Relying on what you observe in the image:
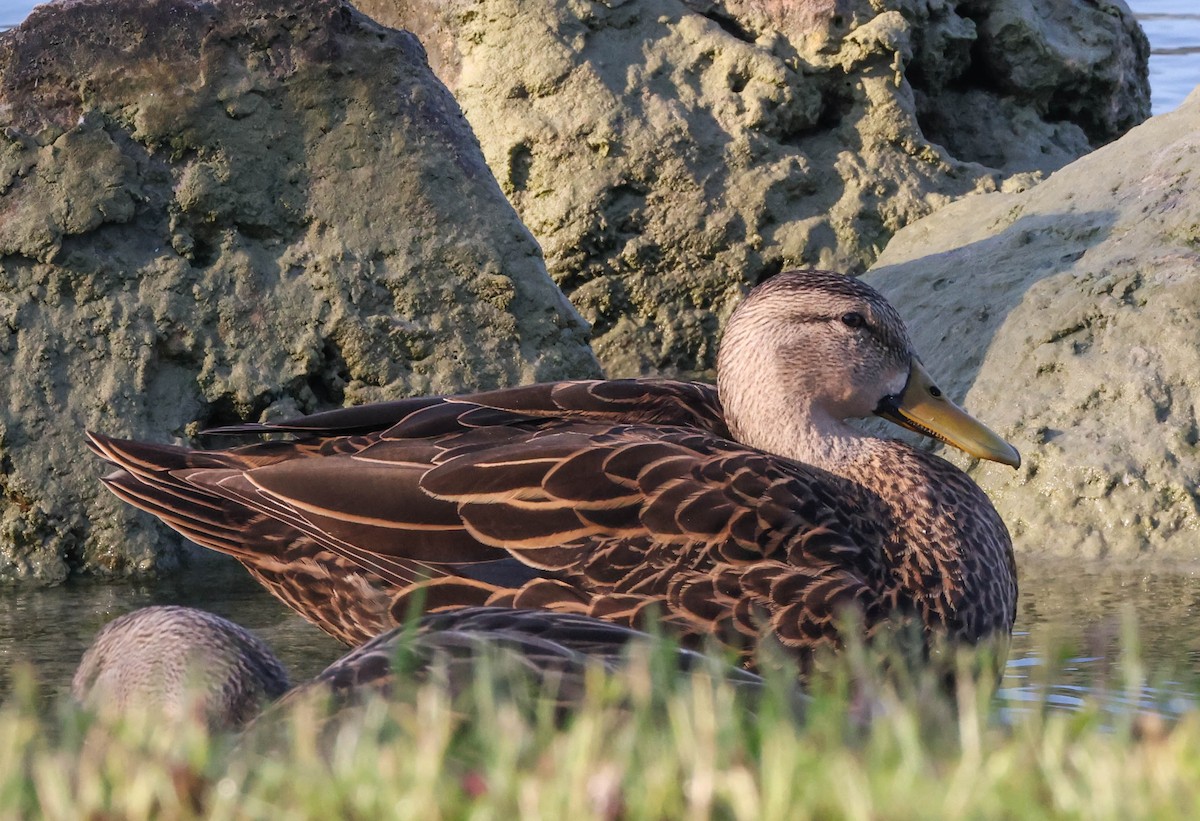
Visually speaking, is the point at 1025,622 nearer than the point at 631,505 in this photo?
No

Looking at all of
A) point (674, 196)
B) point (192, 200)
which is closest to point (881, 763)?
point (192, 200)

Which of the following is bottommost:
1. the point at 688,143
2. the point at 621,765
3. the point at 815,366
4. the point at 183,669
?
the point at 183,669

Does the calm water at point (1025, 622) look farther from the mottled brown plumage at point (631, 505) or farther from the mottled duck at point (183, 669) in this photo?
the mottled duck at point (183, 669)

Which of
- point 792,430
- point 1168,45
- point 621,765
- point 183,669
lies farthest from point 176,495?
point 1168,45

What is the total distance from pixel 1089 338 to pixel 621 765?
487 centimetres

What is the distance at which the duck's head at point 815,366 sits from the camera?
551 cm

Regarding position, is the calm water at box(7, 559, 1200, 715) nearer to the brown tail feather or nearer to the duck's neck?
the brown tail feather

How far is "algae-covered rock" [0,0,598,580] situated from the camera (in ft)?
21.9

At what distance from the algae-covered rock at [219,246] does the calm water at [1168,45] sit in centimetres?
883

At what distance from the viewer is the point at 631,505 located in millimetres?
4883

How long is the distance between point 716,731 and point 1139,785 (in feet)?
1.96

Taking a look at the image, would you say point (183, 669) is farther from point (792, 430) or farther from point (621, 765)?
point (792, 430)

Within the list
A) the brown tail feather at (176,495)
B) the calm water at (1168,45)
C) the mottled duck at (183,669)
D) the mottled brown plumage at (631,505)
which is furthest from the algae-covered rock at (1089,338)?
the calm water at (1168,45)

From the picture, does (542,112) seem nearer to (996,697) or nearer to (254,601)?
(254,601)
